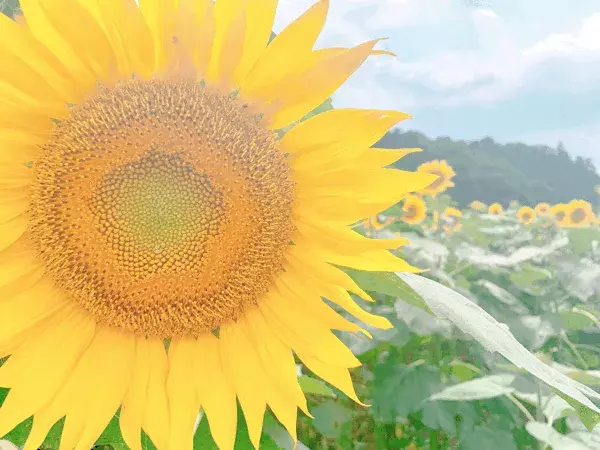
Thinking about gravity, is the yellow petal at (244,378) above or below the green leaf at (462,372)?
above

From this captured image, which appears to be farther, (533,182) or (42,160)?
(533,182)

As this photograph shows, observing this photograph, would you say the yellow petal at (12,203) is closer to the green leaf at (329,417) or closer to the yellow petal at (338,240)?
the yellow petal at (338,240)

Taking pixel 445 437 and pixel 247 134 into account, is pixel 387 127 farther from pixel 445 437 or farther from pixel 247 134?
pixel 445 437

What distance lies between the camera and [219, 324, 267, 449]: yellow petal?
1165 millimetres

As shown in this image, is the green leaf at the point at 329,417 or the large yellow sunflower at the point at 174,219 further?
the green leaf at the point at 329,417

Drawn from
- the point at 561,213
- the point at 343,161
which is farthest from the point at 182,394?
the point at 561,213

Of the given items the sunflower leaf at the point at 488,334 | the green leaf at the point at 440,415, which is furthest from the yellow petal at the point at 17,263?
the green leaf at the point at 440,415

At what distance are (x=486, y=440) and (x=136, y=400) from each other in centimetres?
240

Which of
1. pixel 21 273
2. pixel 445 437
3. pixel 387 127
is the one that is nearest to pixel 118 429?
pixel 21 273

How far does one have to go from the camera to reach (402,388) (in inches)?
137

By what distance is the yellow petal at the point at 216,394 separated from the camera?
3.89 feet

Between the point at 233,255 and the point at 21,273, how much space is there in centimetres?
36

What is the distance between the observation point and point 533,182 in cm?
2705

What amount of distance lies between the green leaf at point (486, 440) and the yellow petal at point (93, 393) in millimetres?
2358
